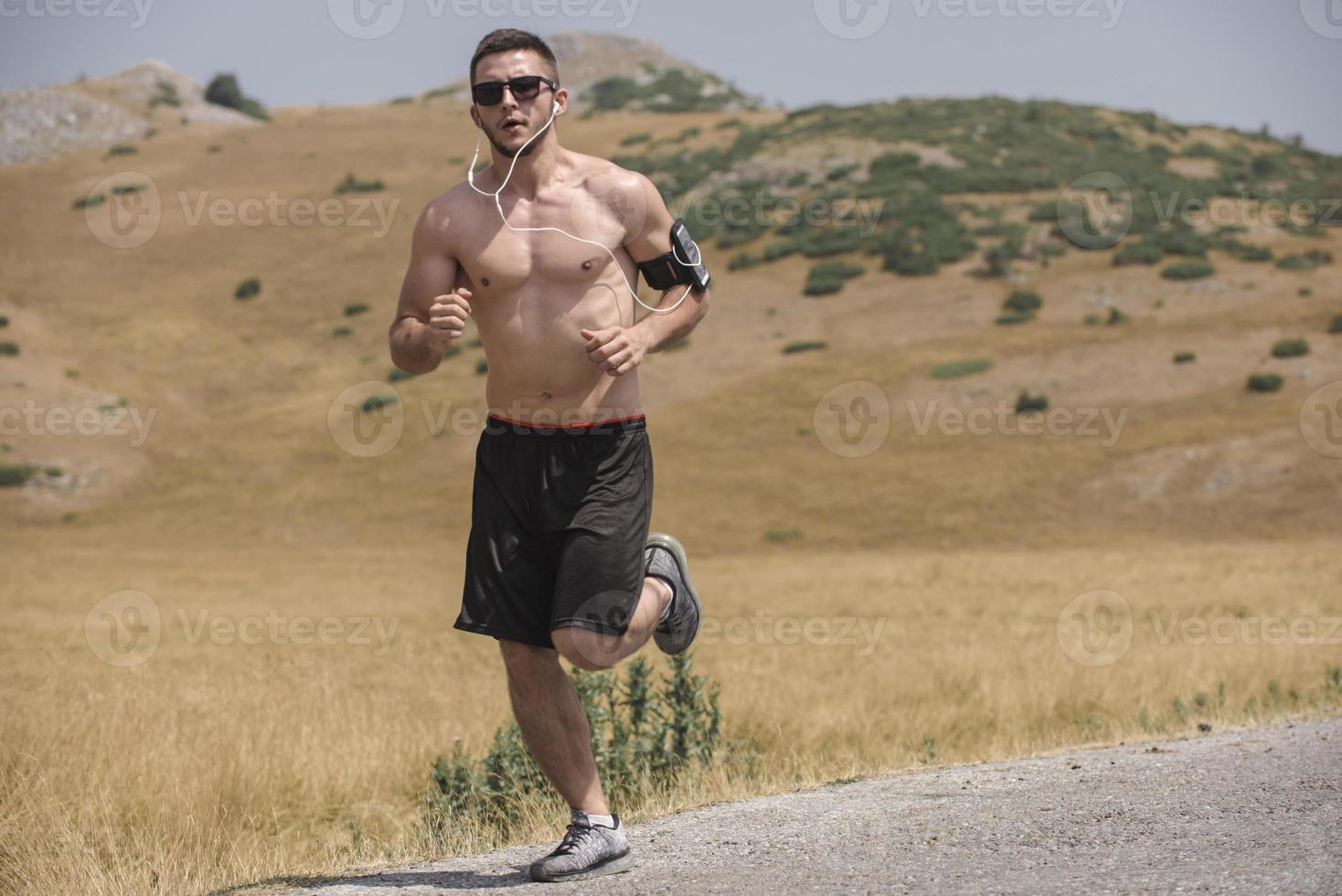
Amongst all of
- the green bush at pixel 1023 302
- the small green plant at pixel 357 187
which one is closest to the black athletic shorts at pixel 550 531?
the green bush at pixel 1023 302

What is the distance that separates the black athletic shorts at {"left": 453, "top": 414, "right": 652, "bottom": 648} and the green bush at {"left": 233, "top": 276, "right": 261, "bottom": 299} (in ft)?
213

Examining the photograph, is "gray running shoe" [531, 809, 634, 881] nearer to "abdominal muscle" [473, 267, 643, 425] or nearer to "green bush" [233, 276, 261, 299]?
"abdominal muscle" [473, 267, 643, 425]

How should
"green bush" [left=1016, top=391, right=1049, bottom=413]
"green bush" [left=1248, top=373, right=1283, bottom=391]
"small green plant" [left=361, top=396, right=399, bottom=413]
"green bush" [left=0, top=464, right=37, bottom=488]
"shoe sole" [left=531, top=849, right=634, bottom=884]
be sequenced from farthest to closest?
"small green plant" [left=361, top=396, right=399, bottom=413]
"green bush" [left=0, top=464, right=37, bottom=488]
"green bush" [left=1016, top=391, right=1049, bottom=413]
"green bush" [left=1248, top=373, right=1283, bottom=391]
"shoe sole" [left=531, top=849, right=634, bottom=884]

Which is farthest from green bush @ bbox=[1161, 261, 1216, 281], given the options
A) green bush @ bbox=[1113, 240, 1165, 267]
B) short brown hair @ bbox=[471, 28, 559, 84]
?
short brown hair @ bbox=[471, 28, 559, 84]

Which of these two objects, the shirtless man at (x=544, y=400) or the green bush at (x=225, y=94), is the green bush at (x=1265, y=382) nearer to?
the shirtless man at (x=544, y=400)

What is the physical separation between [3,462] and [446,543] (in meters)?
18.4

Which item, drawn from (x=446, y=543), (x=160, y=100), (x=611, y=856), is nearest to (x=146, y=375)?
(x=446, y=543)

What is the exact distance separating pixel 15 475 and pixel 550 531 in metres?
45.2

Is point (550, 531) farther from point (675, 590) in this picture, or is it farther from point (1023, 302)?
point (1023, 302)

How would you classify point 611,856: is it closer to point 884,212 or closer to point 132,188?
point 884,212

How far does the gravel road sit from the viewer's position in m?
4.20

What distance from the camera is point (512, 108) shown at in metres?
5.01

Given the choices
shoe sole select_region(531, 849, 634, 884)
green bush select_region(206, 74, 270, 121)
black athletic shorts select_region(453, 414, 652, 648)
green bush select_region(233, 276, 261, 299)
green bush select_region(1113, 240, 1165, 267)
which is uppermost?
green bush select_region(206, 74, 270, 121)

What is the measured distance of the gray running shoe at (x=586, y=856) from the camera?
15.6 ft
